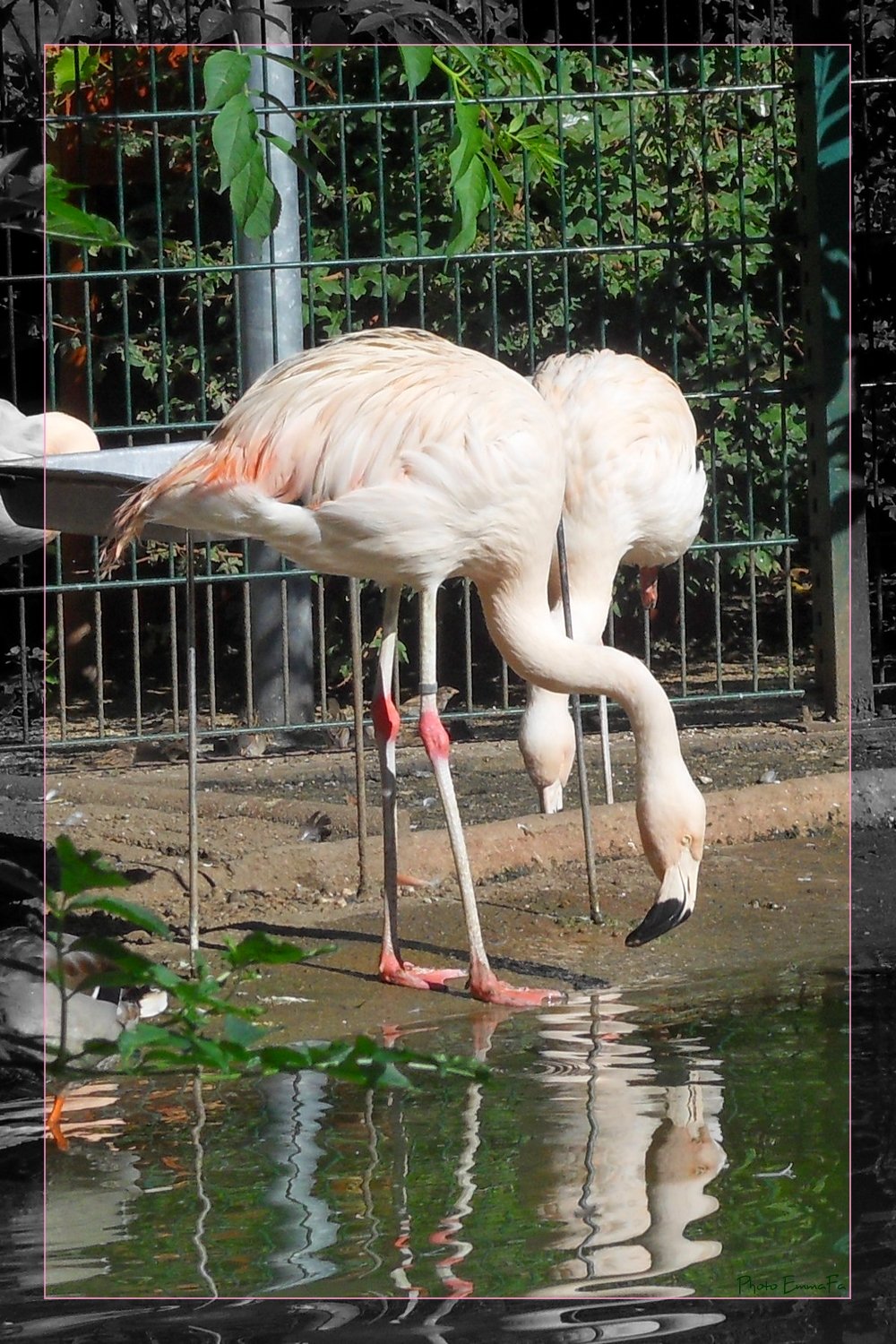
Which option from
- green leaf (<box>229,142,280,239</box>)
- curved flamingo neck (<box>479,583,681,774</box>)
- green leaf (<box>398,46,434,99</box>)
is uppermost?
green leaf (<box>398,46,434,99</box>)

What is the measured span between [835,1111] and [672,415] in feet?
7.28

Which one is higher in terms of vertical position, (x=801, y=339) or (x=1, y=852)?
(x=801, y=339)

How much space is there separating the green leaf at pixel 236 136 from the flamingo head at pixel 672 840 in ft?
6.30

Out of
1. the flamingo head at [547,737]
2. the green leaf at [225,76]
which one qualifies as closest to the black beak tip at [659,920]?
the flamingo head at [547,737]

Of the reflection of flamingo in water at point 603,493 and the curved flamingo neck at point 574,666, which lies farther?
the reflection of flamingo in water at point 603,493

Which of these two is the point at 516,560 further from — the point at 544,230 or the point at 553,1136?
the point at 544,230

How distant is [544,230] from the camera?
649cm

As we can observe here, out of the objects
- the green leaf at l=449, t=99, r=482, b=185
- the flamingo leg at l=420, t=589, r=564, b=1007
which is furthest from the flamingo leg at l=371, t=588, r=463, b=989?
the green leaf at l=449, t=99, r=482, b=185

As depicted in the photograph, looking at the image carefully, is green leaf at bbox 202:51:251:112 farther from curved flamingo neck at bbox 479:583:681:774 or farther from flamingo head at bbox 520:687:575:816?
flamingo head at bbox 520:687:575:816

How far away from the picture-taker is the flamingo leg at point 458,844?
333 cm

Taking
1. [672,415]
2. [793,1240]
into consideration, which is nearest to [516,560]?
[672,415]

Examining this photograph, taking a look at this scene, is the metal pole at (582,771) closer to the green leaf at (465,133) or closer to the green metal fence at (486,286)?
the green metal fence at (486,286)

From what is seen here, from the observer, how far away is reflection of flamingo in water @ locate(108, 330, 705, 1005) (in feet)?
10.8

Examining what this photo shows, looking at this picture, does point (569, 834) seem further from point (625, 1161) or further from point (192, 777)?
point (625, 1161)
